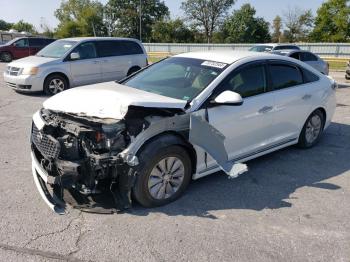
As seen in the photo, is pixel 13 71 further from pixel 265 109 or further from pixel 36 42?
pixel 36 42

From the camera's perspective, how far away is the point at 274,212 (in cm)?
400

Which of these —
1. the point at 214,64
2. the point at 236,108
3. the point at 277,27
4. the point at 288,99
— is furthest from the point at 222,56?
the point at 277,27

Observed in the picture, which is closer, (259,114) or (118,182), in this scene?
(118,182)

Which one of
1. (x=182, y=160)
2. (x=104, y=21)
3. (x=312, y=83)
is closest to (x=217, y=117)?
(x=182, y=160)

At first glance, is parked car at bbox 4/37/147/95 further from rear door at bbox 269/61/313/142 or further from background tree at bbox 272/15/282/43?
background tree at bbox 272/15/282/43

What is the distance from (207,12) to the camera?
253 feet

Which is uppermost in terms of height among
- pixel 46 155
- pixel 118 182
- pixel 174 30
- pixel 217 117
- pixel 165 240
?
pixel 174 30

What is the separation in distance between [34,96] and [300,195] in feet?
28.5

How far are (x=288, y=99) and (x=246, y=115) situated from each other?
3.35ft

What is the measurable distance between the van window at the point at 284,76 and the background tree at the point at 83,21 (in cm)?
6972

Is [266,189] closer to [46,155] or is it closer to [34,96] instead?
[46,155]

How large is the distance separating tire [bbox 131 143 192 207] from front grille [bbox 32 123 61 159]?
0.86m

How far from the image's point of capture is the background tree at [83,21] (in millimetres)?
75500

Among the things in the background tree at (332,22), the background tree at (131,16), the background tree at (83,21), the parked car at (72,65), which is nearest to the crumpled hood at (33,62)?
the parked car at (72,65)
